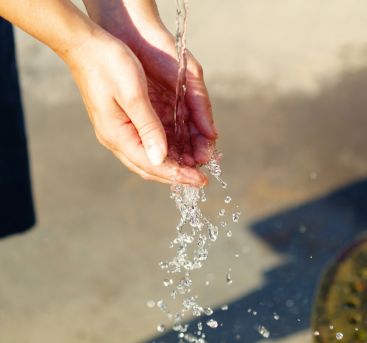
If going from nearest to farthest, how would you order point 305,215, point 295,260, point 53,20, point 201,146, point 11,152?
point 53,20 < point 201,146 < point 11,152 < point 295,260 < point 305,215

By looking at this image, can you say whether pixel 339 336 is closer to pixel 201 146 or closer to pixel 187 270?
pixel 187 270

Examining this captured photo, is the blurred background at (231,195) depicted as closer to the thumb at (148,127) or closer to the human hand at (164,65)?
the human hand at (164,65)

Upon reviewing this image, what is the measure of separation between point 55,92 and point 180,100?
4.68ft

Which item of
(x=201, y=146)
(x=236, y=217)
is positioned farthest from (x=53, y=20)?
(x=236, y=217)

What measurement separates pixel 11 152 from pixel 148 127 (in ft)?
2.27

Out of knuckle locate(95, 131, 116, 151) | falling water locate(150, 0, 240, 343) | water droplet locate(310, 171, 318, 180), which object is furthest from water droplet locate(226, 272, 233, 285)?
knuckle locate(95, 131, 116, 151)

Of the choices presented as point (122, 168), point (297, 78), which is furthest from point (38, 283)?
point (297, 78)

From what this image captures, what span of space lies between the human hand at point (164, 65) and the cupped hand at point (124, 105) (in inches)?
4.0

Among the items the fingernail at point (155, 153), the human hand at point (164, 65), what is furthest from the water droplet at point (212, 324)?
the fingernail at point (155, 153)

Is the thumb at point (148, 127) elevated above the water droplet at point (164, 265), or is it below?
above

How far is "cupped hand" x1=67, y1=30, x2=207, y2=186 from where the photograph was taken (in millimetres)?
1410

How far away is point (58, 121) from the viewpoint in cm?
282

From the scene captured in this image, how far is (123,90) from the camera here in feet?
4.64

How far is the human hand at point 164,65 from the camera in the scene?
1.58 meters
